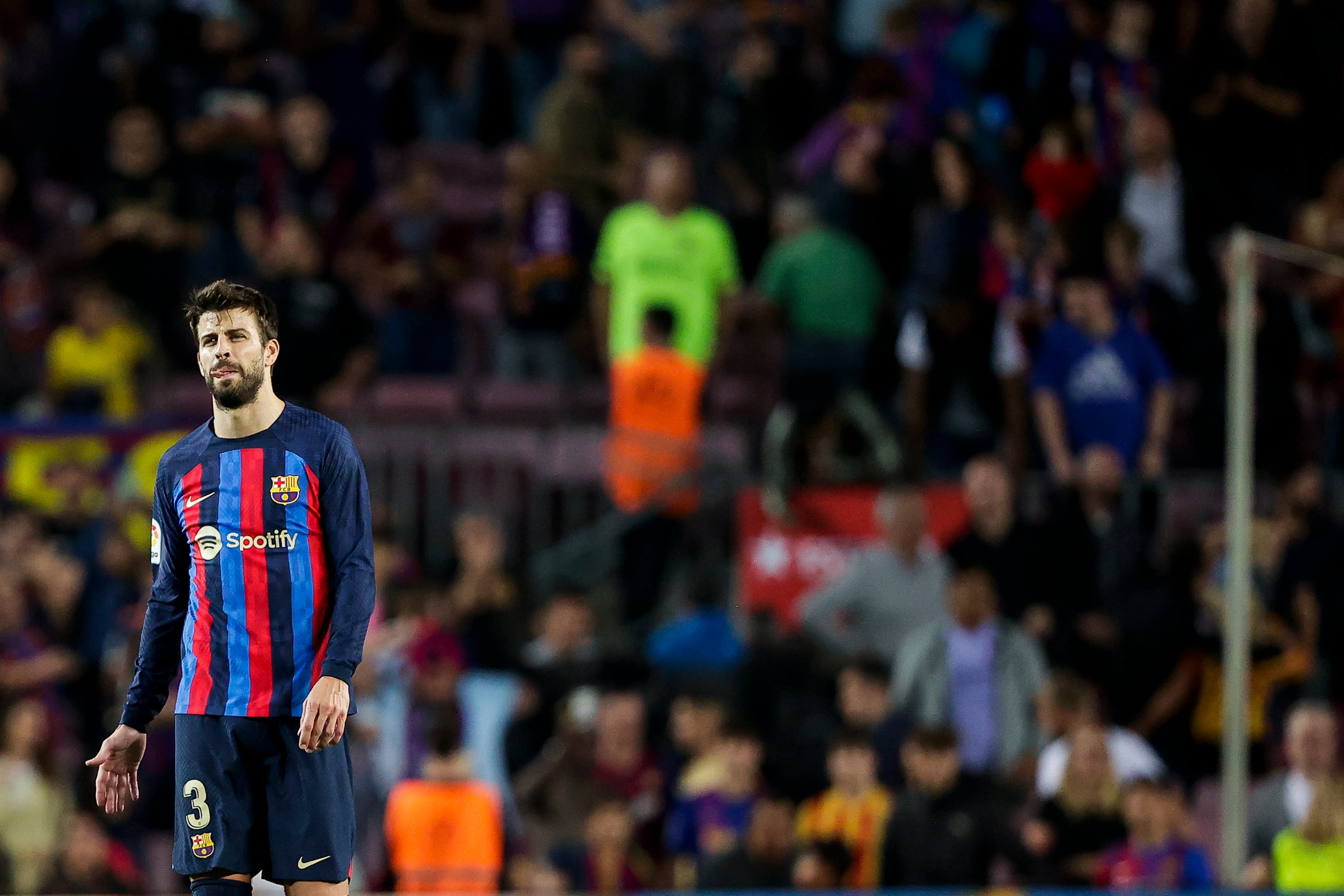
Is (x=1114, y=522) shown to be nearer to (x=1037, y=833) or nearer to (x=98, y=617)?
(x=1037, y=833)

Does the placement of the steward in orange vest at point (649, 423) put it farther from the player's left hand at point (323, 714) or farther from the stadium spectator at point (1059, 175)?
the player's left hand at point (323, 714)

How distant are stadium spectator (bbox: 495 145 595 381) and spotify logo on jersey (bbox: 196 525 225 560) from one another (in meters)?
7.23

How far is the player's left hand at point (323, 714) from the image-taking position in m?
4.60

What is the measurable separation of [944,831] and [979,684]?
93 centimetres

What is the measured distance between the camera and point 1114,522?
10758 mm

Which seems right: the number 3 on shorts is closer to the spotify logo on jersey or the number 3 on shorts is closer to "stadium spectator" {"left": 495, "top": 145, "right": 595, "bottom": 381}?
the spotify logo on jersey

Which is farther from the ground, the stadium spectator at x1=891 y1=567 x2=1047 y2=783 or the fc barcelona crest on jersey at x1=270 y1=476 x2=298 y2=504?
the fc barcelona crest on jersey at x1=270 y1=476 x2=298 y2=504

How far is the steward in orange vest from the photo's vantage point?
37.4 ft

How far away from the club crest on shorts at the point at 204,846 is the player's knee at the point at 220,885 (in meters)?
0.06

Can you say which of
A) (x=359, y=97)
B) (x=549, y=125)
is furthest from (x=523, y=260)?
(x=359, y=97)

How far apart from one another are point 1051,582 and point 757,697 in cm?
168

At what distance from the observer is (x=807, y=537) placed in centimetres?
1108

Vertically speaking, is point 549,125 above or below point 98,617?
above

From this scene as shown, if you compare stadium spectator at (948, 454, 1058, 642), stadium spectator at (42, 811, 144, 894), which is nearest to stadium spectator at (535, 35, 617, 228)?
stadium spectator at (948, 454, 1058, 642)
